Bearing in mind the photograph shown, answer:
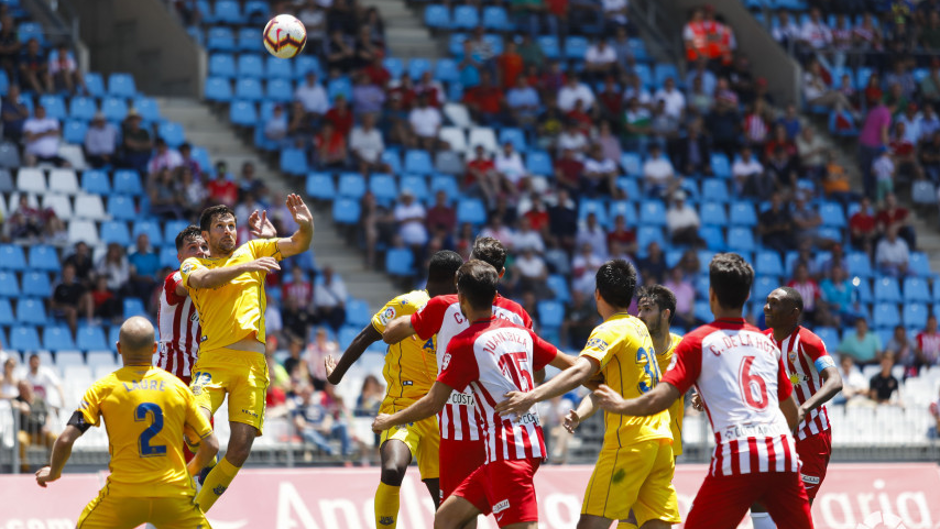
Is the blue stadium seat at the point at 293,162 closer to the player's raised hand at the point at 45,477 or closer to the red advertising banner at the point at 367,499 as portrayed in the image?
the red advertising banner at the point at 367,499

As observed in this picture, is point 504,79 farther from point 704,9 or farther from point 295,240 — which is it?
point 295,240

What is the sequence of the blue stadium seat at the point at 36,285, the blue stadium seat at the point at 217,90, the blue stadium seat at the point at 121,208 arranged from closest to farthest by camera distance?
the blue stadium seat at the point at 36,285 → the blue stadium seat at the point at 121,208 → the blue stadium seat at the point at 217,90

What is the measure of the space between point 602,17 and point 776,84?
3.80 metres

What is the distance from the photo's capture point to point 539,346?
8180 millimetres

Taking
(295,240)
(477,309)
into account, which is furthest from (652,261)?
(477,309)

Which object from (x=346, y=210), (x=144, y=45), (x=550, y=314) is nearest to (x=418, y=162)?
(x=346, y=210)

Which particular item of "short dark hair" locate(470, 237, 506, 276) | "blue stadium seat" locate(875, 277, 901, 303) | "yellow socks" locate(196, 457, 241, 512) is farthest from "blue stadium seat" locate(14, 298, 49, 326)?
"blue stadium seat" locate(875, 277, 901, 303)

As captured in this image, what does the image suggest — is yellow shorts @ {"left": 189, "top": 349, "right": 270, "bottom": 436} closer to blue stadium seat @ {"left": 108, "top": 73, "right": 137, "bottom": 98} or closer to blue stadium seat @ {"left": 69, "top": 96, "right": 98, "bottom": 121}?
blue stadium seat @ {"left": 69, "top": 96, "right": 98, "bottom": 121}

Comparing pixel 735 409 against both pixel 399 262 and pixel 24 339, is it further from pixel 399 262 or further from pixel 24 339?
pixel 399 262

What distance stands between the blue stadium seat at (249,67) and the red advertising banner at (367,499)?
37.9 ft

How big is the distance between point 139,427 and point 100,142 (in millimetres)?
13331

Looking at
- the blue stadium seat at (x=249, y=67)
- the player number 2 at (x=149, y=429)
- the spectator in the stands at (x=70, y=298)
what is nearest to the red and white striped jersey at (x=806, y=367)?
the player number 2 at (x=149, y=429)

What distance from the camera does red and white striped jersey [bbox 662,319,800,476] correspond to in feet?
23.9

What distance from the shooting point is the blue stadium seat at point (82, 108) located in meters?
21.0
